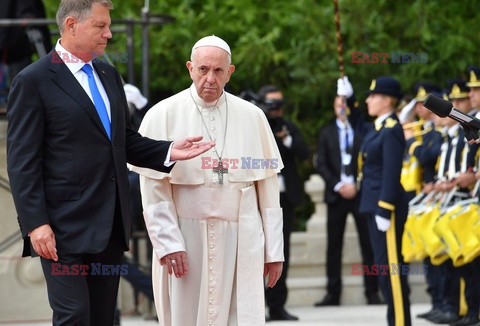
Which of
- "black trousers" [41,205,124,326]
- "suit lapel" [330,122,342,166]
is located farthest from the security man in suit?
"black trousers" [41,205,124,326]

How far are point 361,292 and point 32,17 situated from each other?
4618 mm

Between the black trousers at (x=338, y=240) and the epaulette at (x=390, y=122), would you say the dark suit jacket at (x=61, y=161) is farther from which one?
the black trousers at (x=338, y=240)

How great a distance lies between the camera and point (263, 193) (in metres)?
6.39

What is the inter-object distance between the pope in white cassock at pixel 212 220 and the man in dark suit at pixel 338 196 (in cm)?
577

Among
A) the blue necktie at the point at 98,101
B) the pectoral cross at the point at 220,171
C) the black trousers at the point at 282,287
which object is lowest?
the black trousers at the point at 282,287

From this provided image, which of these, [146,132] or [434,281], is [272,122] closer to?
[434,281]

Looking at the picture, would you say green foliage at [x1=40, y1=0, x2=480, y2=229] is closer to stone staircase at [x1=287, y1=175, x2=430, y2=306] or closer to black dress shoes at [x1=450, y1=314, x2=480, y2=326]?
stone staircase at [x1=287, y1=175, x2=430, y2=306]

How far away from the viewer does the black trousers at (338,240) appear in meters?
12.2

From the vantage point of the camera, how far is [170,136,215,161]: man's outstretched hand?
19.3 ft

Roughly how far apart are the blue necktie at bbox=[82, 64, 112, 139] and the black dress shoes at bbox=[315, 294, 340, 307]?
22.5 feet

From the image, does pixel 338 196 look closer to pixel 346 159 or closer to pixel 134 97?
pixel 346 159

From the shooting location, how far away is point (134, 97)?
1017 centimetres

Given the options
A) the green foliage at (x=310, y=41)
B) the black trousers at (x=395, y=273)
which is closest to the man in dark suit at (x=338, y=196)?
the green foliage at (x=310, y=41)

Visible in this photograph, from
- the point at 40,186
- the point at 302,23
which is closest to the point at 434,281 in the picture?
the point at 302,23
